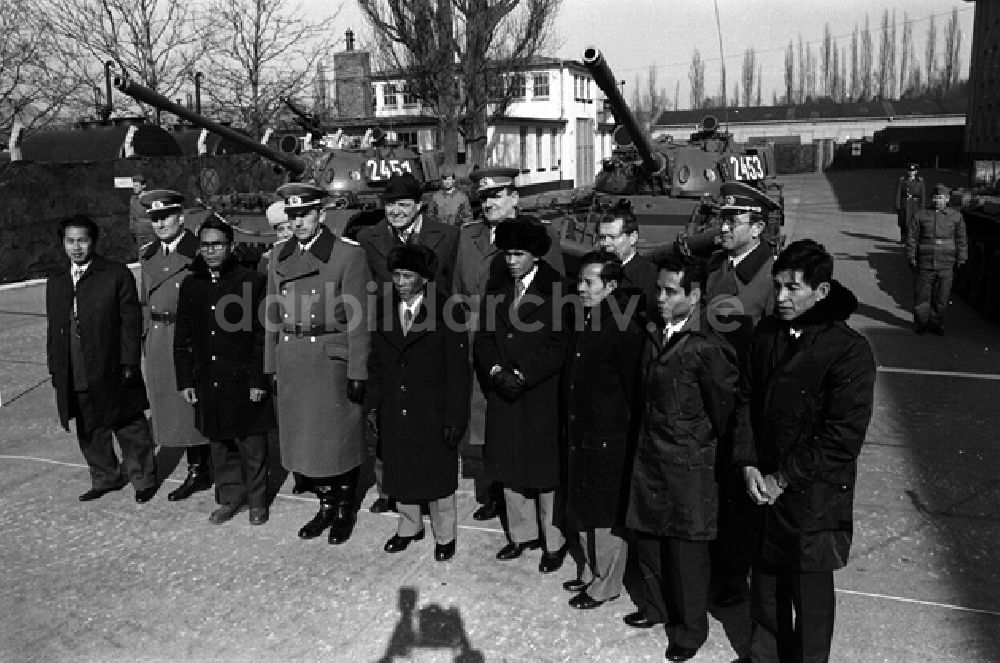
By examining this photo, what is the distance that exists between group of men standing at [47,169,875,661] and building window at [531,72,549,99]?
35674 mm

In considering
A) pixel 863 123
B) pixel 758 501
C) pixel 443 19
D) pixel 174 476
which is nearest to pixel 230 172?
pixel 443 19

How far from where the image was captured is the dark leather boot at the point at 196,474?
5.92 m

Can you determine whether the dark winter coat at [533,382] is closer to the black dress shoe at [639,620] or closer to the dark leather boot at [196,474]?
the black dress shoe at [639,620]

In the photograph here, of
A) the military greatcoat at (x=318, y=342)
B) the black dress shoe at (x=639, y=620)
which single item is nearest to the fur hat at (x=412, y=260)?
the military greatcoat at (x=318, y=342)

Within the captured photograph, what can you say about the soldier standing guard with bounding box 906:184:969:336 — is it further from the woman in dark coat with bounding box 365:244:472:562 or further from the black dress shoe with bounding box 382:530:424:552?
the black dress shoe with bounding box 382:530:424:552

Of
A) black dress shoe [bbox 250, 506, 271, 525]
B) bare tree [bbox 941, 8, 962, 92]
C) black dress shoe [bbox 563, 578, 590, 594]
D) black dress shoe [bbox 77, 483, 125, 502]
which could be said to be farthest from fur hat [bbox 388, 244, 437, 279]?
bare tree [bbox 941, 8, 962, 92]

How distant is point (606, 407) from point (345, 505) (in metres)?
2.01

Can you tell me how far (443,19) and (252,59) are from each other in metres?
5.38

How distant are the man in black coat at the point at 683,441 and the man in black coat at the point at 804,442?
179 millimetres

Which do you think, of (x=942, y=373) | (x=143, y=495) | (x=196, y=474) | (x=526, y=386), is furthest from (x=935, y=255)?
(x=143, y=495)

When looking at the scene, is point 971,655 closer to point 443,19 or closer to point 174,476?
point 174,476

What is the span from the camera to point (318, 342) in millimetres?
5180

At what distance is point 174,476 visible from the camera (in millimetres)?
6383

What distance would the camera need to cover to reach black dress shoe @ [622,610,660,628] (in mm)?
4129
